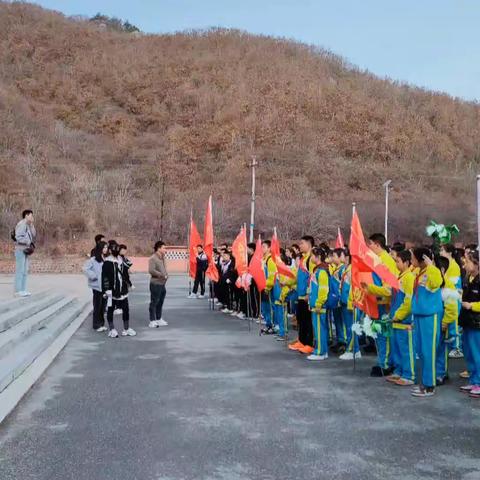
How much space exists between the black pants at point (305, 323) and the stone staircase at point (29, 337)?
3.93m

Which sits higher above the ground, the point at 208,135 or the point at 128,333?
the point at 208,135

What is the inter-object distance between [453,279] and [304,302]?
2.43 m

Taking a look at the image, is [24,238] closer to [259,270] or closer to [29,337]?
[29,337]

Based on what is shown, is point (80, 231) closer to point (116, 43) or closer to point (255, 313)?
point (255, 313)

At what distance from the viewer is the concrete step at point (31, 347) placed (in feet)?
24.1

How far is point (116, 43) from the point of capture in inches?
3981

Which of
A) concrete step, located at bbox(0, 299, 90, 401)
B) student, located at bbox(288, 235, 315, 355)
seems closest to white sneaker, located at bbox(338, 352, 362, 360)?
student, located at bbox(288, 235, 315, 355)

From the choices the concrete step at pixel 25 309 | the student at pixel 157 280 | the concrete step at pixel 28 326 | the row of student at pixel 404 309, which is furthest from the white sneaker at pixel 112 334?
the row of student at pixel 404 309

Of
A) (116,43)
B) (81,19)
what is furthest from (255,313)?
(81,19)

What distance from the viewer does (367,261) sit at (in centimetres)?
815

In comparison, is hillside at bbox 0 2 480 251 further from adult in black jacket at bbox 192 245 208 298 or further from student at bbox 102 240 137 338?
Result: student at bbox 102 240 137 338

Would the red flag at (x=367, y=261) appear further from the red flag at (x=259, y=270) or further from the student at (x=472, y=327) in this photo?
the red flag at (x=259, y=270)

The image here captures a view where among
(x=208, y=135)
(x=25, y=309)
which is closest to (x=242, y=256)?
(x=25, y=309)

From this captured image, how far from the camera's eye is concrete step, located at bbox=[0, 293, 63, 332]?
31.6ft
